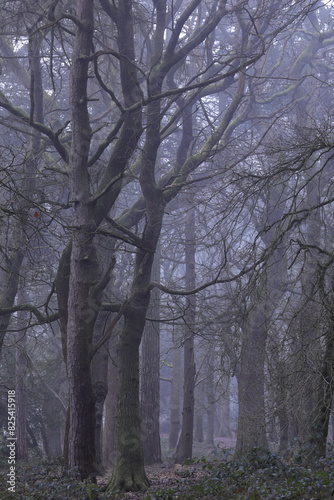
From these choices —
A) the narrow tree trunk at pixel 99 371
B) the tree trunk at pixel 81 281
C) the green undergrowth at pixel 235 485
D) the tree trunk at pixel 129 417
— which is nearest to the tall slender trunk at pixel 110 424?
the narrow tree trunk at pixel 99 371

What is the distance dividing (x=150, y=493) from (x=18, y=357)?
12655mm

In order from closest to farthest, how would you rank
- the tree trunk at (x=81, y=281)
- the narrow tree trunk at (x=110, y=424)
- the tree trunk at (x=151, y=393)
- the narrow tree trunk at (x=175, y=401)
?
the tree trunk at (x=81, y=281)
the tree trunk at (x=151, y=393)
the narrow tree trunk at (x=110, y=424)
the narrow tree trunk at (x=175, y=401)

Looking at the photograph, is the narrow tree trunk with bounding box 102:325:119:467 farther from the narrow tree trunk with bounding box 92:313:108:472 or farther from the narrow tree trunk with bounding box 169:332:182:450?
the narrow tree trunk with bounding box 169:332:182:450

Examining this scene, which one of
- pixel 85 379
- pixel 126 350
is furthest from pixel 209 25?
pixel 85 379

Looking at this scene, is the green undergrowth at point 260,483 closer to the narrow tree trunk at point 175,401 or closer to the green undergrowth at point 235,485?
the green undergrowth at point 235,485

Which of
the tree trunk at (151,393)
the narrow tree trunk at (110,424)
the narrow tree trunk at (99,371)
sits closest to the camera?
the narrow tree trunk at (99,371)

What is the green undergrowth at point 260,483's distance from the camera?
6.74m

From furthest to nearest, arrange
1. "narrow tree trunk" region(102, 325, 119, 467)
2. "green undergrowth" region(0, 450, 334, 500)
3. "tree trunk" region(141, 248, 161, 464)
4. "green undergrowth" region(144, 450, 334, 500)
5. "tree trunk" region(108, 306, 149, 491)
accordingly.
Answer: "narrow tree trunk" region(102, 325, 119, 467) < "tree trunk" region(141, 248, 161, 464) < "tree trunk" region(108, 306, 149, 491) < "green undergrowth" region(0, 450, 334, 500) < "green undergrowth" region(144, 450, 334, 500)

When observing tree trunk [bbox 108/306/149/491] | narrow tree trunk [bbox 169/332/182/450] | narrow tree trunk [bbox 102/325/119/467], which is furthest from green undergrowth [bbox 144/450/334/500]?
narrow tree trunk [bbox 169/332/182/450]

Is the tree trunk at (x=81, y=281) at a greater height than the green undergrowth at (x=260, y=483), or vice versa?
the tree trunk at (x=81, y=281)

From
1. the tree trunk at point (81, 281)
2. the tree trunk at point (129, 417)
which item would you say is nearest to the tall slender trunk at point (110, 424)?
the tree trunk at point (129, 417)

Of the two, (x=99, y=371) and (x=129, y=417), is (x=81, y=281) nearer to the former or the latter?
(x=129, y=417)

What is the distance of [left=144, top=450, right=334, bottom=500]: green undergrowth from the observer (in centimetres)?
674

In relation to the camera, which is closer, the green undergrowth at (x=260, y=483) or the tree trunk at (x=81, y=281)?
the green undergrowth at (x=260, y=483)
